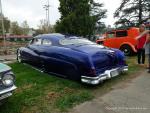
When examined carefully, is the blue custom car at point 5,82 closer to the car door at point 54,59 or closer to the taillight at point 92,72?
the taillight at point 92,72

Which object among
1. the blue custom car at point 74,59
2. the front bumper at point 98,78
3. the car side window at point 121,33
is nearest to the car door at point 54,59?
the blue custom car at point 74,59

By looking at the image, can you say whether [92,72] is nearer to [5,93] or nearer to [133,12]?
[5,93]

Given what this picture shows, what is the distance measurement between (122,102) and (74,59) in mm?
1706

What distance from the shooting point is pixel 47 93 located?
5914mm

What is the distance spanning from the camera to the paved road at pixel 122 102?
4.96 m

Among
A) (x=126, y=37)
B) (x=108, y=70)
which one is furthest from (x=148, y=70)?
(x=126, y=37)

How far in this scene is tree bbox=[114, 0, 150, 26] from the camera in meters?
37.1

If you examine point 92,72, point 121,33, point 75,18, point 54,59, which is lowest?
point 92,72

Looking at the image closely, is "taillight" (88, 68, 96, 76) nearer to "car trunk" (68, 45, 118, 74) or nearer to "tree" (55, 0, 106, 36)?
"car trunk" (68, 45, 118, 74)

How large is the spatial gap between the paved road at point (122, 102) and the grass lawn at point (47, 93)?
0.24 m

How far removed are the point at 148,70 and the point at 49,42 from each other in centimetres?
357

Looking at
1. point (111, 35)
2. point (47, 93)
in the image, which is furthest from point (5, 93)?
point (111, 35)

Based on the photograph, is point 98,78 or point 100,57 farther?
point 100,57

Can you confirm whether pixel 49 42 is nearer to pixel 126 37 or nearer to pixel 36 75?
pixel 36 75
